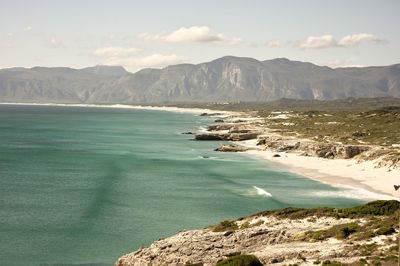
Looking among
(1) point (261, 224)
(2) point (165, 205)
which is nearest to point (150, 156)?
(2) point (165, 205)

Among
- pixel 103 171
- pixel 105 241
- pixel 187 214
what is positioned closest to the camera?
pixel 105 241

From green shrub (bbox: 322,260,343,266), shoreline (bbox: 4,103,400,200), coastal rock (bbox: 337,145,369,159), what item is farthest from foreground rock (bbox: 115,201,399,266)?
coastal rock (bbox: 337,145,369,159)

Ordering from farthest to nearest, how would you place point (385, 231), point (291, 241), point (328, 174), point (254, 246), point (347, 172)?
point (347, 172) → point (328, 174) → point (254, 246) → point (291, 241) → point (385, 231)

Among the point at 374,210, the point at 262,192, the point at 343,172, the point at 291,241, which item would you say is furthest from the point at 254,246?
the point at 343,172

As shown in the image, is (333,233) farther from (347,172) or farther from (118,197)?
(347,172)

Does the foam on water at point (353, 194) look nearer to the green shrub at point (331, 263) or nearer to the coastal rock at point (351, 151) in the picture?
the coastal rock at point (351, 151)

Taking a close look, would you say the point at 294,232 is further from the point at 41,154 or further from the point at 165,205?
the point at 41,154

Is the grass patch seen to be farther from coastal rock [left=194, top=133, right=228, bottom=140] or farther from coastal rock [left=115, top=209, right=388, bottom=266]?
coastal rock [left=194, top=133, right=228, bottom=140]
